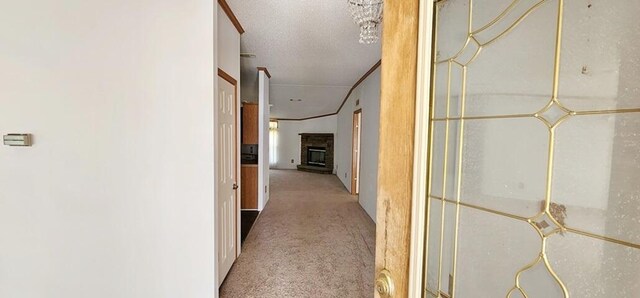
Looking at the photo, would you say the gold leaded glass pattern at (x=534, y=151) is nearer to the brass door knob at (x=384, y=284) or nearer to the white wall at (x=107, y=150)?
the brass door knob at (x=384, y=284)

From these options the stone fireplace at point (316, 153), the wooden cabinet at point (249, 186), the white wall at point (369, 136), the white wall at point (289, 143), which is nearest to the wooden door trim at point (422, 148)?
the white wall at point (369, 136)

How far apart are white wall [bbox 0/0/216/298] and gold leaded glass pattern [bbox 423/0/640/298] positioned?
172 cm

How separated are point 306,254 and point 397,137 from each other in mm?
2801

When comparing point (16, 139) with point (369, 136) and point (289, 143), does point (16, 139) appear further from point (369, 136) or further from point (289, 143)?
point (289, 143)

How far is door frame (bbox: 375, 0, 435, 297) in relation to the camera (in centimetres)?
66

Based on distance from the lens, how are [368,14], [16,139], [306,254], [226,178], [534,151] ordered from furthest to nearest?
1. [306,254]
2. [226,178]
3. [16,139]
4. [368,14]
5. [534,151]

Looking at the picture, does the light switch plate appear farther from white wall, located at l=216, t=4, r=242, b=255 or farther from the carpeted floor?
the carpeted floor

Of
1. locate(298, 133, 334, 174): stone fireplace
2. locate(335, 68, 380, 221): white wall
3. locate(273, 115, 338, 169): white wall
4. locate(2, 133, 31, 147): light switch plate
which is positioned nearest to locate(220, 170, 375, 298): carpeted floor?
locate(335, 68, 380, 221): white wall

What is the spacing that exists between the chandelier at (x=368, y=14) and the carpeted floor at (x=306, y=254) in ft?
7.14

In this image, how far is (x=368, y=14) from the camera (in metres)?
1.64

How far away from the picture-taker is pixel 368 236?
3.75 meters

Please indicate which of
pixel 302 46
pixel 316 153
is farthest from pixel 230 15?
pixel 316 153

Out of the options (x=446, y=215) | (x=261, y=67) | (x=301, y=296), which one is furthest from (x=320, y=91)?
(x=446, y=215)

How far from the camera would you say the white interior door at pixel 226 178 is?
7.86 ft
